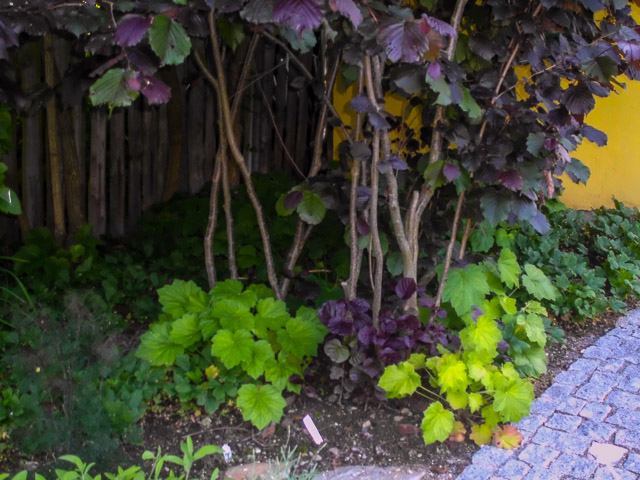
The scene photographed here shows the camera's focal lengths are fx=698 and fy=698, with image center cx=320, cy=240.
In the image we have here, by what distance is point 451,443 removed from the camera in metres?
3.09

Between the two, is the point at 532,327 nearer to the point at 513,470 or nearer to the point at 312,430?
the point at 513,470

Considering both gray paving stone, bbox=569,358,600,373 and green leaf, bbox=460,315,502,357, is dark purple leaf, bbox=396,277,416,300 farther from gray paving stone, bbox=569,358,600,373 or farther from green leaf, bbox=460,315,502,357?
gray paving stone, bbox=569,358,600,373

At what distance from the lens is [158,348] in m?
3.23

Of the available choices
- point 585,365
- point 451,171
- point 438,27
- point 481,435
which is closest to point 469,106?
point 451,171

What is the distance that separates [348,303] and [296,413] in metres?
0.57

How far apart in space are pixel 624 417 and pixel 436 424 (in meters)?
1.10

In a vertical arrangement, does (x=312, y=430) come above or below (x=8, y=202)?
below

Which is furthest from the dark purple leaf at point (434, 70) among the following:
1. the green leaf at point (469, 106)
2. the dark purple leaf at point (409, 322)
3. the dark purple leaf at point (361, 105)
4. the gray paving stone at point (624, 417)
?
the gray paving stone at point (624, 417)

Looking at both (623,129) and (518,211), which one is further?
(623,129)

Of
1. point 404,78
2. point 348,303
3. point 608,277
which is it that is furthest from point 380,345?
point 608,277

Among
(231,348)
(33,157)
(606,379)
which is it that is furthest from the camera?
(33,157)

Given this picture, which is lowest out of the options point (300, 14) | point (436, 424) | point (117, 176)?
point (436, 424)

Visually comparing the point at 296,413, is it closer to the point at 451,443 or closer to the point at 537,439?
the point at 451,443

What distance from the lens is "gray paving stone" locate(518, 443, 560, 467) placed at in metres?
3.00
